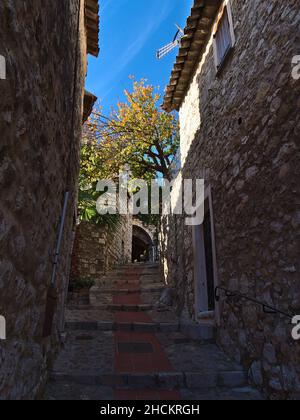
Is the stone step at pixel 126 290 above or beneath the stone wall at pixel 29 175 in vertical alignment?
beneath

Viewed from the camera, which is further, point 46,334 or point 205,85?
point 205,85

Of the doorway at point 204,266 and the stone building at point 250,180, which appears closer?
the stone building at point 250,180

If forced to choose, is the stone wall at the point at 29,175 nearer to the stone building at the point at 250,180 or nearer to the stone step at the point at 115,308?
the stone building at the point at 250,180

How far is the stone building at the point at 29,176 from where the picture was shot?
1.82 m

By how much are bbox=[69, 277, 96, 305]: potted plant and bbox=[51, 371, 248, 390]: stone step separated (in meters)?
4.47

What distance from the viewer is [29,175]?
7.48 ft

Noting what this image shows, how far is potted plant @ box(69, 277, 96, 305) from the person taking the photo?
7.69 m

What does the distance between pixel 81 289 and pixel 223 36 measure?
6.83 m

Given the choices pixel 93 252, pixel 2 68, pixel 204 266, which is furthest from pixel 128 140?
pixel 2 68

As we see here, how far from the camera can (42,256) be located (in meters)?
2.80

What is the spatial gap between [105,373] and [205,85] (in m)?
5.11

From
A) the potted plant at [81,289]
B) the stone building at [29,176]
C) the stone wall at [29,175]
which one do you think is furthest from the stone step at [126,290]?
the stone wall at [29,175]
